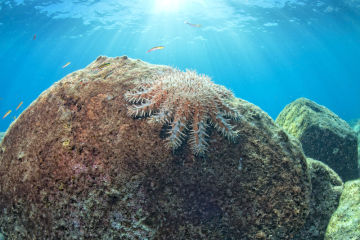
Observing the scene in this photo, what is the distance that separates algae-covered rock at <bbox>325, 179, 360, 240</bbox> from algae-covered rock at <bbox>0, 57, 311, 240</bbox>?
0.53 m

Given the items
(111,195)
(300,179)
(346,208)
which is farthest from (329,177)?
(111,195)

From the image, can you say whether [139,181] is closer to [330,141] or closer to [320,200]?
[320,200]

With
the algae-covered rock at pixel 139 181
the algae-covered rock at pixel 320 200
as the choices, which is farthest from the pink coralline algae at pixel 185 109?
the algae-covered rock at pixel 320 200

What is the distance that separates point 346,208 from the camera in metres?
2.87

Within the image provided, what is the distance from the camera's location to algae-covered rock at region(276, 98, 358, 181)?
18.9ft

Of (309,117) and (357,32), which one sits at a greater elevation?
(309,117)

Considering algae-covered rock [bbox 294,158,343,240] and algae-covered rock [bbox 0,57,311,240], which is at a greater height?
algae-covered rock [bbox 0,57,311,240]

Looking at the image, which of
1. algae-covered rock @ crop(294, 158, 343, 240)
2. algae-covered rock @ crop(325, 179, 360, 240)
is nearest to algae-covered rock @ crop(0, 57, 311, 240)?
algae-covered rock @ crop(294, 158, 343, 240)

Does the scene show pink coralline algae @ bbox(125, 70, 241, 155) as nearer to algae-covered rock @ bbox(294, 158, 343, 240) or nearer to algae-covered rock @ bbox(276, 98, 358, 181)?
algae-covered rock @ bbox(294, 158, 343, 240)

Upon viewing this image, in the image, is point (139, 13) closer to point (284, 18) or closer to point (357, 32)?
point (284, 18)

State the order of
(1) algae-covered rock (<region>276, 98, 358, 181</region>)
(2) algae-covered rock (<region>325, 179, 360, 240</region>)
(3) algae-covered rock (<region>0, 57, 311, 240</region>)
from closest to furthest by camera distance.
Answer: (3) algae-covered rock (<region>0, 57, 311, 240</region>) < (2) algae-covered rock (<region>325, 179, 360, 240</region>) < (1) algae-covered rock (<region>276, 98, 358, 181</region>)

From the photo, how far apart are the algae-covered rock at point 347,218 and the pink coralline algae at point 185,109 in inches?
72.8

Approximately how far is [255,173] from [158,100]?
1.69 m

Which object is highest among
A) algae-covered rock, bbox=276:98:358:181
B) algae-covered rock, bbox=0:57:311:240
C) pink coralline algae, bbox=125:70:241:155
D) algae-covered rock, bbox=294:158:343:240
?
pink coralline algae, bbox=125:70:241:155
